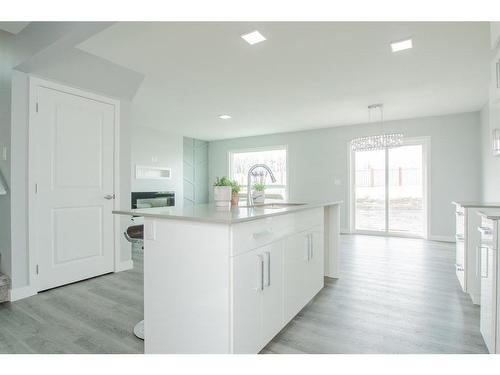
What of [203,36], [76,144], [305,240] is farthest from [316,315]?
[76,144]

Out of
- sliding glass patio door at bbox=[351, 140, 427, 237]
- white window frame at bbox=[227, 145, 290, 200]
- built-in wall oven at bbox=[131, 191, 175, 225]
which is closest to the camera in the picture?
sliding glass patio door at bbox=[351, 140, 427, 237]

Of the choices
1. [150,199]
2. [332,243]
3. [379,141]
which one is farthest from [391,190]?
[150,199]

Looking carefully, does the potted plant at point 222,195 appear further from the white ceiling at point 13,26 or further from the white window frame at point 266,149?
the white window frame at point 266,149

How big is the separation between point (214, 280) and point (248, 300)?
23 cm

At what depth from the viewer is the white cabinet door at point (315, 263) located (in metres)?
2.31

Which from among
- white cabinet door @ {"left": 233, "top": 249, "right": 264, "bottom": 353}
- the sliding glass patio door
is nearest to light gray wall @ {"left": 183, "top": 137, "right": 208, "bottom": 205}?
the sliding glass patio door

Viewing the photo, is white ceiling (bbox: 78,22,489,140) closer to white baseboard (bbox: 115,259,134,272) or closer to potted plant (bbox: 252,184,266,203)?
potted plant (bbox: 252,184,266,203)

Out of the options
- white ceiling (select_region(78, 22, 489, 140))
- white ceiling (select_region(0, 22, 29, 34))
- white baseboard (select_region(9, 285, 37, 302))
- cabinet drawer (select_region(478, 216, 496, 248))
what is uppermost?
white ceiling (select_region(0, 22, 29, 34))

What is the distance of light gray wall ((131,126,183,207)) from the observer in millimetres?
5961

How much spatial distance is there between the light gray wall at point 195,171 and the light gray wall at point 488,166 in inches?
238

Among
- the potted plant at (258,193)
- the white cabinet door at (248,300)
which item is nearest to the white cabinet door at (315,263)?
the potted plant at (258,193)

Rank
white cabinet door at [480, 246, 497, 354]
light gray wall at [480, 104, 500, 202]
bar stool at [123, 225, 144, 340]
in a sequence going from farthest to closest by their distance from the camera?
light gray wall at [480, 104, 500, 202]
bar stool at [123, 225, 144, 340]
white cabinet door at [480, 246, 497, 354]

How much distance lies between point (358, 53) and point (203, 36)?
1455 mm
